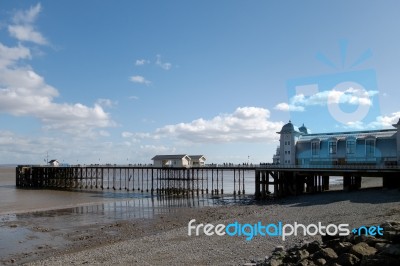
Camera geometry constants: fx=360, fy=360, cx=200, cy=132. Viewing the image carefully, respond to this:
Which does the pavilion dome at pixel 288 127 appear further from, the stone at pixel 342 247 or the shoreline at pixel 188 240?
the stone at pixel 342 247

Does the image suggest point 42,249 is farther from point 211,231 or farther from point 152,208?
point 152,208

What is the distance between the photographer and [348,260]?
8.23 metres

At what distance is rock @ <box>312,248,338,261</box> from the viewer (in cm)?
894

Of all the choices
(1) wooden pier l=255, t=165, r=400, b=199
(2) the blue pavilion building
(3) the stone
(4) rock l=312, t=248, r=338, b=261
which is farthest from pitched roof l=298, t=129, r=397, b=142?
(4) rock l=312, t=248, r=338, b=261

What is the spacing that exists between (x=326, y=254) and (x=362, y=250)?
88cm

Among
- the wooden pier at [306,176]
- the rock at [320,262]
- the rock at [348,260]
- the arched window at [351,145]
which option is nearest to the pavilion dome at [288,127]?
the wooden pier at [306,176]

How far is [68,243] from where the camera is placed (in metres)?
18.6

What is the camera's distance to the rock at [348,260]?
8.20 m

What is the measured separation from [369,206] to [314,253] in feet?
40.0

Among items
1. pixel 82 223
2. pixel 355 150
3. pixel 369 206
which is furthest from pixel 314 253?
pixel 355 150

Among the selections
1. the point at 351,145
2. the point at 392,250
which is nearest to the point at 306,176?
the point at 351,145

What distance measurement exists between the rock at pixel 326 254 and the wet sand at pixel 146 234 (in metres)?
2.96

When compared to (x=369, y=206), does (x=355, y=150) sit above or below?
above

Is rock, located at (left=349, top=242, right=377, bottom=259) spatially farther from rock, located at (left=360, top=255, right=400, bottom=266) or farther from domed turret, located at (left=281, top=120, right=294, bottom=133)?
domed turret, located at (left=281, top=120, right=294, bottom=133)
